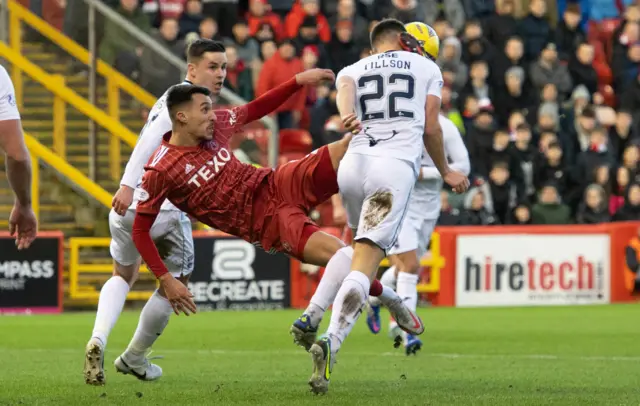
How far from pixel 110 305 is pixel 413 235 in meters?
4.61

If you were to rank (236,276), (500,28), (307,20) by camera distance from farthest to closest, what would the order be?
(500,28) < (307,20) < (236,276)

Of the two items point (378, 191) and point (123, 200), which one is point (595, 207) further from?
point (123, 200)

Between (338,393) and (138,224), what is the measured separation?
5.15 ft

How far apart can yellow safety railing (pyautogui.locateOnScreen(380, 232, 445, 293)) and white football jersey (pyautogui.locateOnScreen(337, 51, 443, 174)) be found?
1081cm

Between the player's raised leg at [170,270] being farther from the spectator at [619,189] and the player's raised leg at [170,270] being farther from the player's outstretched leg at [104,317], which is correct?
the spectator at [619,189]

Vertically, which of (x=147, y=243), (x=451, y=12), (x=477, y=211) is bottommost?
(x=147, y=243)

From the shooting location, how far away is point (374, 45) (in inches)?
389

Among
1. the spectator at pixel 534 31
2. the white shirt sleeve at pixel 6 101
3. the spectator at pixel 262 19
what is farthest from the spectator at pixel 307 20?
the white shirt sleeve at pixel 6 101

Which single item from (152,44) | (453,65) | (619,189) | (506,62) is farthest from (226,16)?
(619,189)

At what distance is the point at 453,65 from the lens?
932 inches

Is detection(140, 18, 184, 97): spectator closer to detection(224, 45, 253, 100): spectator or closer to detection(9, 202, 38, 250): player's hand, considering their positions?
detection(224, 45, 253, 100): spectator

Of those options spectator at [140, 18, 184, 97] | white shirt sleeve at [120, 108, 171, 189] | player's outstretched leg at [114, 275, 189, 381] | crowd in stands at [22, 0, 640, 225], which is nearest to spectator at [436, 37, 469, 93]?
crowd in stands at [22, 0, 640, 225]

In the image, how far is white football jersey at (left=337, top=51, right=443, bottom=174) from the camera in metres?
9.52

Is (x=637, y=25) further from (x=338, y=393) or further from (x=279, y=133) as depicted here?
(x=338, y=393)
